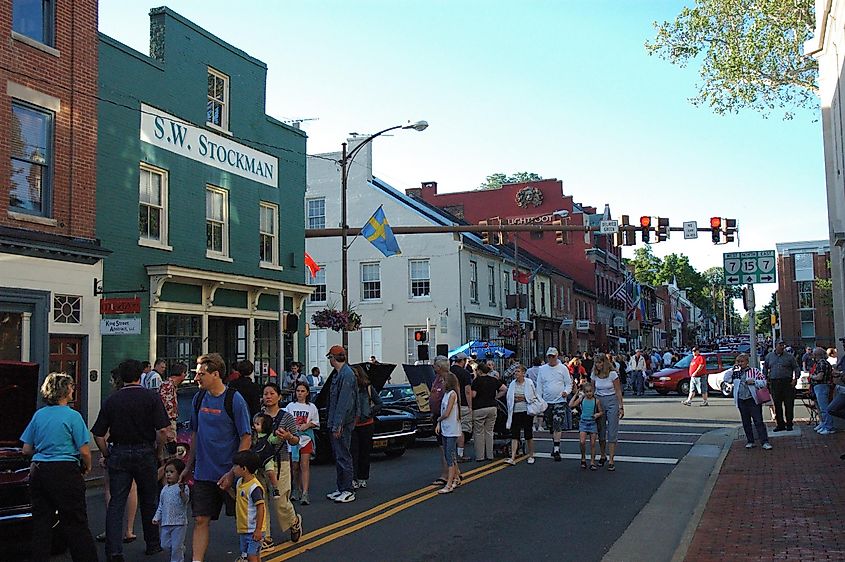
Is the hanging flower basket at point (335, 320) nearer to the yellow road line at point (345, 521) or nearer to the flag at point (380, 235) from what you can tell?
the flag at point (380, 235)

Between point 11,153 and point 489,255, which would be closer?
point 11,153

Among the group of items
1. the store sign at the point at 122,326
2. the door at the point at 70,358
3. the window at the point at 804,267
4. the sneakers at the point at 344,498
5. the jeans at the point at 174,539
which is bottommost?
the sneakers at the point at 344,498

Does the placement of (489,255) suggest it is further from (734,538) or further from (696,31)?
Result: (734,538)

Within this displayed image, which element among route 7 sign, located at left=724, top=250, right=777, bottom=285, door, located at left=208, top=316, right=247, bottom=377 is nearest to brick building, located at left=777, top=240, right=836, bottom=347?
route 7 sign, located at left=724, top=250, right=777, bottom=285

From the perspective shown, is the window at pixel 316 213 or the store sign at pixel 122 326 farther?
the window at pixel 316 213

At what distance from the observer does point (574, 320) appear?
58.9 metres

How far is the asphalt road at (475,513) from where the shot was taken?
324 inches

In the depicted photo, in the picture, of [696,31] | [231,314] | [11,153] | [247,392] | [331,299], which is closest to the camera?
[247,392]

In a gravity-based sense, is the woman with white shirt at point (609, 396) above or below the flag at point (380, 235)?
below

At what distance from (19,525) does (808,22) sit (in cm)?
2702

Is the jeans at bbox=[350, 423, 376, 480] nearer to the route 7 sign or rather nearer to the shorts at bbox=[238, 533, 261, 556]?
the shorts at bbox=[238, 533, 261, 556]

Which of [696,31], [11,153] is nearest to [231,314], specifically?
[11,153]

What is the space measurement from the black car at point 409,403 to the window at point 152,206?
653 centimetres

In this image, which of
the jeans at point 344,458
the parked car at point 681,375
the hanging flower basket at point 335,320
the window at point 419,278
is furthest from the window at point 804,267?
the jeans at point 344,458
